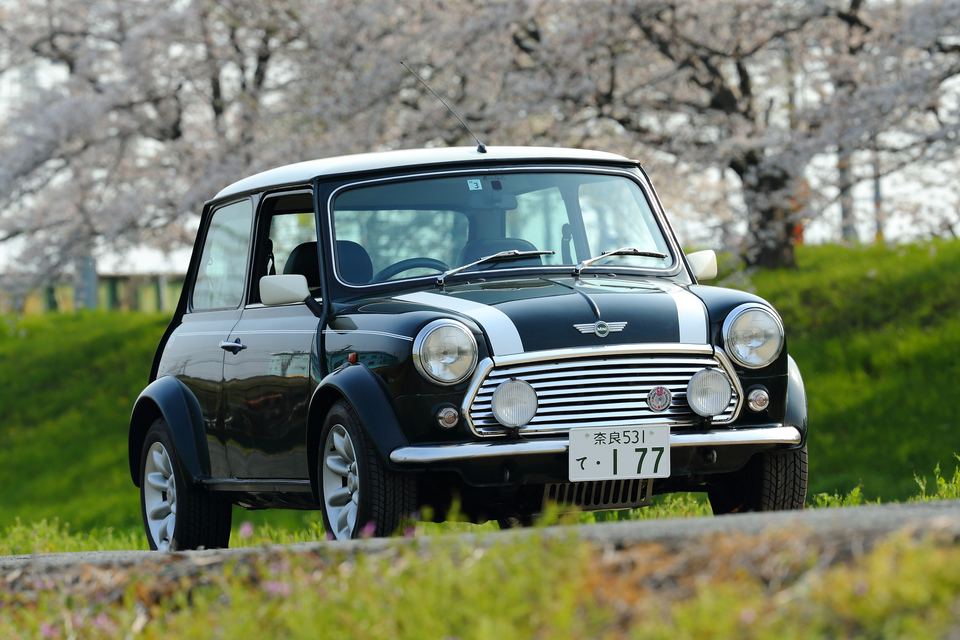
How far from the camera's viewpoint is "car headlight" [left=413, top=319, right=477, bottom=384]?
518 centimetres

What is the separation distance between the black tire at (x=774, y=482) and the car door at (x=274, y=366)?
195 centimetres

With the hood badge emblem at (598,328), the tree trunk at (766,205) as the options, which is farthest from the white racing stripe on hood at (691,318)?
the tree trunk at (766,205)

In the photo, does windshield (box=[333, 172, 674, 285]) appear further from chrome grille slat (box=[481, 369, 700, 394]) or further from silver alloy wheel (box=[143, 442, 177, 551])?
silver alloy wheel (box=[143, 442, 177, 551])

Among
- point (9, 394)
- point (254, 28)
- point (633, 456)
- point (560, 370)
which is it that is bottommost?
point (9, 394)

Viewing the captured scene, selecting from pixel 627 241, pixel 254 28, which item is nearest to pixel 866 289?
pixel 254 28

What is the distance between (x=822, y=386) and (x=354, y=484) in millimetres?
10537

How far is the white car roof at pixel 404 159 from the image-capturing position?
635cm

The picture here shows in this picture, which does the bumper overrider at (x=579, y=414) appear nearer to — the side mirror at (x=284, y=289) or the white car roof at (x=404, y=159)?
the side mirror at (x=284, y=289)

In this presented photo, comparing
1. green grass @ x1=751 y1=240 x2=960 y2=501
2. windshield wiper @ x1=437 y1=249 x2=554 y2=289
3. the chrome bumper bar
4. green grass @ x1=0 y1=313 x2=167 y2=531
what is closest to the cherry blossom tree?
green grass @ x1=751 y1=240 x2=960 y2=501

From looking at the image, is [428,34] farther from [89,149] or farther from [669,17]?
[89,149]

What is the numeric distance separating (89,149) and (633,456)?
16.9 meters

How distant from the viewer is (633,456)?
5219mm

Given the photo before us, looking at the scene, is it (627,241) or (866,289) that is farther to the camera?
(866,289)

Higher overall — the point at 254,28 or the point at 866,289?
the point at 254,28
